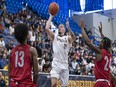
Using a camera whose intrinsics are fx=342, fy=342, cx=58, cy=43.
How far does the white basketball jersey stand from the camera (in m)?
9.19

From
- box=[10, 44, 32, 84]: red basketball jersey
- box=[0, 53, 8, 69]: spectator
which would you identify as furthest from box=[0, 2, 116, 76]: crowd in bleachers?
box=[10, 44, 32, 84]: red basketball jersey

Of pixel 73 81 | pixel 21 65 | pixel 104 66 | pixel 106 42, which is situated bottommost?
pixel 73 81

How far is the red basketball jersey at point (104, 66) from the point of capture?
23.3 ft

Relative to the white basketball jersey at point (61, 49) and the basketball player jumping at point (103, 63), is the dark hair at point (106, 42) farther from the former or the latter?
the white basketball jersey at point (61, 49)

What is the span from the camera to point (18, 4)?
907 inches

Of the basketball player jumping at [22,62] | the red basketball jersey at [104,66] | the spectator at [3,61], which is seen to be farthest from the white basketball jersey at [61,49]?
the spectator at [3,61]

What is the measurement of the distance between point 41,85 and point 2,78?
5.52ft

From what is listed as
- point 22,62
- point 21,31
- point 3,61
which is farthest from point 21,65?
point 3,61

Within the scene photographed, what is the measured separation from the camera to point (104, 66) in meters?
7.19

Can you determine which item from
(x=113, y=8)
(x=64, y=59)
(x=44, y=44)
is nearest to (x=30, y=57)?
(x=64, y=59)

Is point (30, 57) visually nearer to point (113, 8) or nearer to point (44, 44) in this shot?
point (44, 44)

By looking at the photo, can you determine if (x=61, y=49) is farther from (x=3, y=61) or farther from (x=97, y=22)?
(x=97, y=22)

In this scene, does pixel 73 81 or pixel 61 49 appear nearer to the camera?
pixel 61 49

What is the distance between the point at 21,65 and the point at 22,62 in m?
0.05
